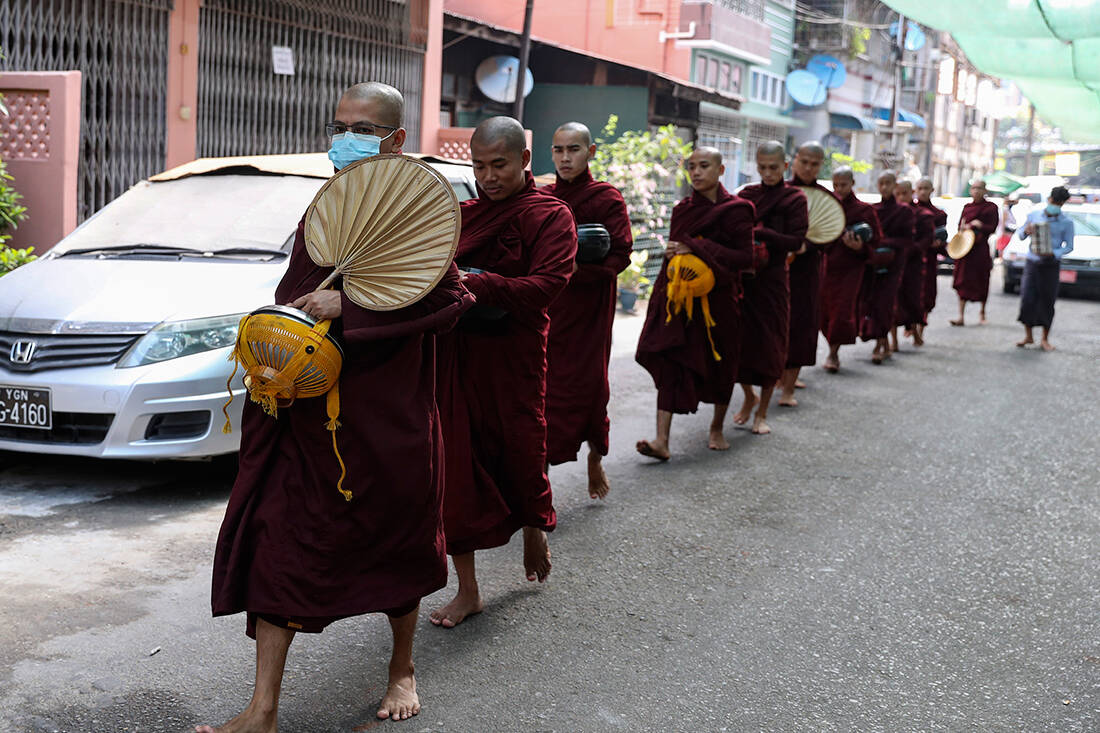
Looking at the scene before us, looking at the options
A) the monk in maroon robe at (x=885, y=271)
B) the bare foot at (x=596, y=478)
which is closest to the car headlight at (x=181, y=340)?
the bare foot at (x=596, y=478)

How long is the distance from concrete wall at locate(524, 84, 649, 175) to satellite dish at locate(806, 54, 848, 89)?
14173 mm

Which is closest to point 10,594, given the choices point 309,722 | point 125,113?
point 309,722

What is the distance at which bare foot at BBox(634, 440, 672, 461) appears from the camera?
719 centimetres

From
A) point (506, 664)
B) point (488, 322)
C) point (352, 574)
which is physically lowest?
point (506, 664)

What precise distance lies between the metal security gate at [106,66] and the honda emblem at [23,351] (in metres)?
4.60

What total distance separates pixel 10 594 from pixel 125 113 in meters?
7.13

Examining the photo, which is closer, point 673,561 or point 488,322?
point 488,322

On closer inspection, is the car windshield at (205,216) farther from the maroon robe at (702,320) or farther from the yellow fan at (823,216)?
the yellow fan at (823,216)

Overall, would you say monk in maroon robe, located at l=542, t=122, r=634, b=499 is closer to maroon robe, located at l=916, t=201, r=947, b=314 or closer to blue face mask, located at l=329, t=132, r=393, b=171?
blue face mask, located at l=329, t=132, r=393, b=171

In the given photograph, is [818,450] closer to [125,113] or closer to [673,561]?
[673,561]

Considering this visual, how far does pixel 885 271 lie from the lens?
40.5ft

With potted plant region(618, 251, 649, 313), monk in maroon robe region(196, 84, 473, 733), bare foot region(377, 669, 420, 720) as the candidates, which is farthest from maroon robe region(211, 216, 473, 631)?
potted plant region(618, 251, 649, 313)

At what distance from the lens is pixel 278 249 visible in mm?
6527

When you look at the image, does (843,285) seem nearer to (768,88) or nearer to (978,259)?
(978,259)
